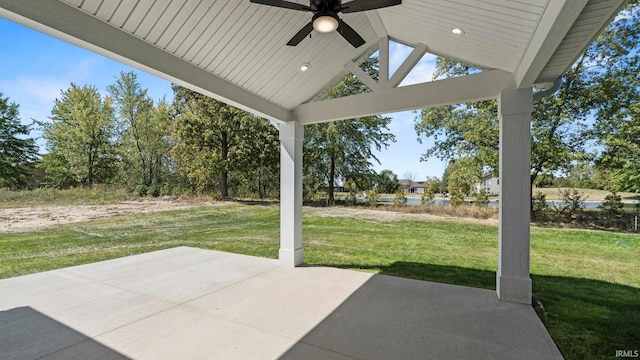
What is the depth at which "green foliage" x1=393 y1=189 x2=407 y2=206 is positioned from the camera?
9023mm

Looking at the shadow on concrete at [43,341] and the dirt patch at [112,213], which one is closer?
the shadow on concrete at [43,341]

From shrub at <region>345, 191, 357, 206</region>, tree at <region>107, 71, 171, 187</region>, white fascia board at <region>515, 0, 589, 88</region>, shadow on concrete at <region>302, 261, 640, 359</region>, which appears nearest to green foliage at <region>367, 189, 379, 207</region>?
shrub at <region>345, 191, 357, 206</region>

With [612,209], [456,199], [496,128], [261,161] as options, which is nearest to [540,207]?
[612,209]

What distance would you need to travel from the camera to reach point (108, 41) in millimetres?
2199

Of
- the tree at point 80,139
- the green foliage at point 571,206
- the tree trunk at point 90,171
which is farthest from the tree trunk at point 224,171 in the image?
the green foliage at point 571,206

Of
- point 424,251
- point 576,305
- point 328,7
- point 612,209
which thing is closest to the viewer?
point 328,7

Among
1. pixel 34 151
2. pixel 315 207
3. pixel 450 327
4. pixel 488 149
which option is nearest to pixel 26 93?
pixel 34 151

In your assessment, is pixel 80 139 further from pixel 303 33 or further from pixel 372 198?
pixel 372 198

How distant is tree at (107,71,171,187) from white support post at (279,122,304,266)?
20.4ft

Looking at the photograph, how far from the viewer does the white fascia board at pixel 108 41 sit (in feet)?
5.90

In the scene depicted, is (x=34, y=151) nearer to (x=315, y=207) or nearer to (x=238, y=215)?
(x=238, y=215)

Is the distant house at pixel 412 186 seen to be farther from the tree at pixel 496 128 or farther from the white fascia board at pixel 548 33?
the white fascia board at pixel 548 33

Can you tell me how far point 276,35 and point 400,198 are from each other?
702 centimetres

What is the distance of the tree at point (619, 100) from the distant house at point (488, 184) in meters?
2.14
